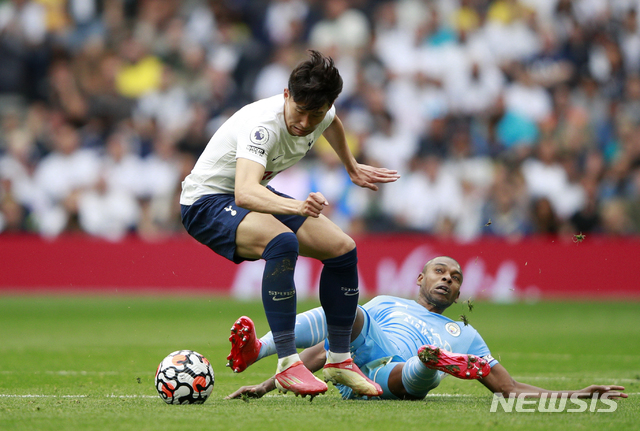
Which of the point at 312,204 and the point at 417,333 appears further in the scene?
the point at 417,333

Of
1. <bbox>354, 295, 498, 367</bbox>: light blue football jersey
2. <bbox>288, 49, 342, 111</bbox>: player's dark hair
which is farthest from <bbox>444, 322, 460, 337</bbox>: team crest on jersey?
<bbox>288, 49, 342, 111</bbox>: player's dark hair

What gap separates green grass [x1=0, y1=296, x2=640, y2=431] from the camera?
4645 mm

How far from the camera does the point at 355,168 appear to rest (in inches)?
247

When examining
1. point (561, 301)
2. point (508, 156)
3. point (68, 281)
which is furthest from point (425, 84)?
point (68, 281)

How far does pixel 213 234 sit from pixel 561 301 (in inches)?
432

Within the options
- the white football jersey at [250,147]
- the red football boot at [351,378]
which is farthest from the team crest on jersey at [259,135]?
the red football boot at [351,378]

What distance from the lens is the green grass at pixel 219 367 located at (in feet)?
15.2

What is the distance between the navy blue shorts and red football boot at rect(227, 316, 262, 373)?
0.41 m

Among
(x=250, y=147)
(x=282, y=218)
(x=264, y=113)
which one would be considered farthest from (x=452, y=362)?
(x=264, y=113)

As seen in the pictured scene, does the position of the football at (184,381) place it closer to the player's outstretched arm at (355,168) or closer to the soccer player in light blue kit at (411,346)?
the soccer player in light blue kit at (411,346)

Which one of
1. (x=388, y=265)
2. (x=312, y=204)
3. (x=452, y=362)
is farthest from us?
(x=388, y=265)

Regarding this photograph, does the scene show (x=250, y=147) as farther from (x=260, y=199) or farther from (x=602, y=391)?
(x=602, y=391)

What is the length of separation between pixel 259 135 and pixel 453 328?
1.96 meters

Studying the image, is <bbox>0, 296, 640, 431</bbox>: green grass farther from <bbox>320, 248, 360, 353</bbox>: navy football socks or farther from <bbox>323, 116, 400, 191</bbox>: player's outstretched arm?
<bbox>323, 116, 400, 191</bbox>: player's outstretched arm
